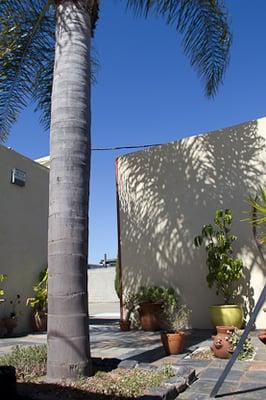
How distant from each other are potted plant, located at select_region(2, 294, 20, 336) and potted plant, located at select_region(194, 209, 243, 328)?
15.7ft

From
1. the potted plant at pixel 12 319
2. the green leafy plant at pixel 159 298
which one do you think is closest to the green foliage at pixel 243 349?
the green leafy plant at pixel 159 298

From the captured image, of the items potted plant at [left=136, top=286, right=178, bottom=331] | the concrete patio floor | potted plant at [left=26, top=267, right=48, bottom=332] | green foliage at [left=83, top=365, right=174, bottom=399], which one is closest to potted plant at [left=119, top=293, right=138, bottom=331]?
the concrete patio floor

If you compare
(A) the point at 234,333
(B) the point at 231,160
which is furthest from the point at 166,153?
(A) the point at 234,333

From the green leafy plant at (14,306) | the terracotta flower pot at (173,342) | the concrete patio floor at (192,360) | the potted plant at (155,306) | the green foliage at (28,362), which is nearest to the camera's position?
the concrete patio floor at (192,360)

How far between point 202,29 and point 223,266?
4.84m

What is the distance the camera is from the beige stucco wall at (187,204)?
9.99 m

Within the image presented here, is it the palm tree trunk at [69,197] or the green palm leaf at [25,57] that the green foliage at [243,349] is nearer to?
the palm tree trunk at [69,197]

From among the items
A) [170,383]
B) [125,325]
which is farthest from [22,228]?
[170,383]

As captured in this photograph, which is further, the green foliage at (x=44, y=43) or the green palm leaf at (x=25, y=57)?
the green palm leaf at (x=25, y=57)

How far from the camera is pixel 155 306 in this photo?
10.5 m

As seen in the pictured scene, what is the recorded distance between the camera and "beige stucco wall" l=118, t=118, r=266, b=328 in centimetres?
999

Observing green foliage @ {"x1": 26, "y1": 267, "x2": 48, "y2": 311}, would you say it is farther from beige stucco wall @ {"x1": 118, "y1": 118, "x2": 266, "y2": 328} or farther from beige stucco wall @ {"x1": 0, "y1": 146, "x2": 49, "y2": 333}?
beige stucco wall @ {"x1": 118, "y1": 118, "x2": 266, "y2": 328}

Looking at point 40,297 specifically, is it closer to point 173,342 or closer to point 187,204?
point 187,204

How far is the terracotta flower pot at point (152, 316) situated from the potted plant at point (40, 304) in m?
2.69
